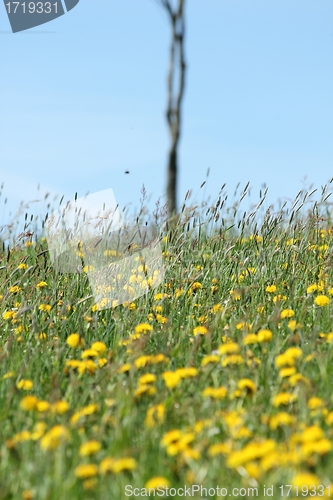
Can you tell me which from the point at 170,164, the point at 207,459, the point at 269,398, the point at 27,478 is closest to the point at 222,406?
the point at 269,398

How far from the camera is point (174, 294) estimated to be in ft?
13.8

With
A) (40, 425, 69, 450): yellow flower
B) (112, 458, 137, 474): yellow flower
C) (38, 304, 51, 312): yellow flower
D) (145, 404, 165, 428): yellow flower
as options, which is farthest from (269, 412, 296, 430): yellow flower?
(38, 304, 51, 312): yellow flower

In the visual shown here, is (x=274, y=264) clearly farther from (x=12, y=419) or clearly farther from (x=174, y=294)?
(x=12, y=419)

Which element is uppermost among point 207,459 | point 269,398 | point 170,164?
point 207,459

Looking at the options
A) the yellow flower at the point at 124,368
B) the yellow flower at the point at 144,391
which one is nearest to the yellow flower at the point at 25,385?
the yellow flower at the point at 124,368

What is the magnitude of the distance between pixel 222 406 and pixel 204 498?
25.3 inches

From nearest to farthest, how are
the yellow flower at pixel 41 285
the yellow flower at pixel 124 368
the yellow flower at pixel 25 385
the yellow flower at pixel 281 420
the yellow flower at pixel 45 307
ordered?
1. the yellow flower at pixel 281 420
2. the yellow flower at pixel 124 368
3. the yellow flower at pixel 25 385
4. the yellow flower at pixel 45 307
5. the yellow flower at pixel 41 285
